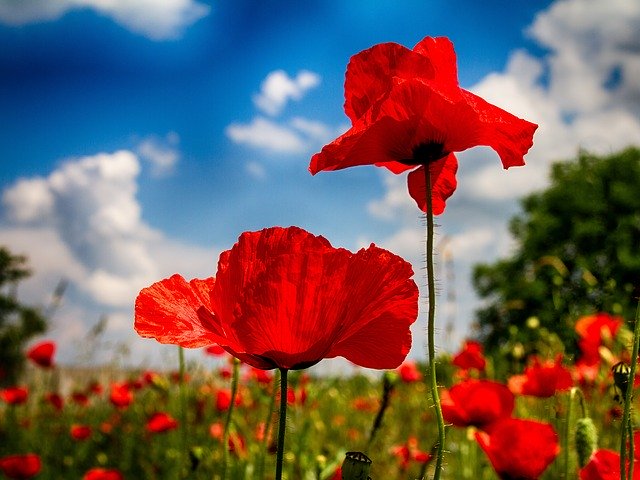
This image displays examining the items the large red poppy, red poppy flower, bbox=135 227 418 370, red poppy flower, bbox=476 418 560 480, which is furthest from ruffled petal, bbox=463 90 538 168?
red poppy flower, bbox=476 418 560 480

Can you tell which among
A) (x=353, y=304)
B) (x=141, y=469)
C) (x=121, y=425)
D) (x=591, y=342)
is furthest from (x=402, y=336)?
(x=121, y=425)

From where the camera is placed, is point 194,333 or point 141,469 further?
point 141,469

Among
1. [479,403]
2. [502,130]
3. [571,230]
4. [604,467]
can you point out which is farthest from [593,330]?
[571,230]

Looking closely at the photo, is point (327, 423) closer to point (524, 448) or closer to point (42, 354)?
point (42, 354)

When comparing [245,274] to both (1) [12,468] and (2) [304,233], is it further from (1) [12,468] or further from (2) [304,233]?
(1) [12,468]

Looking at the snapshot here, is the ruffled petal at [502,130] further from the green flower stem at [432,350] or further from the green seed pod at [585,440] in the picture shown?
the green seed pod at [585,440]

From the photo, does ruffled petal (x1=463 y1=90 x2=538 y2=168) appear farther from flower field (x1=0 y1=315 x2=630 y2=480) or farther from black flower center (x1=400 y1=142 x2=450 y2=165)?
flower field (x1=0 y1=315 x2=630 y2=480)

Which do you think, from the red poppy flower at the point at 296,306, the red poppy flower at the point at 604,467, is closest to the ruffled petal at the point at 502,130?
the red poppy flower at the point at 296,306
